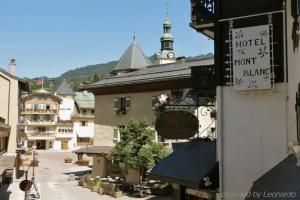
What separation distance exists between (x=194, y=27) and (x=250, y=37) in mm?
2612

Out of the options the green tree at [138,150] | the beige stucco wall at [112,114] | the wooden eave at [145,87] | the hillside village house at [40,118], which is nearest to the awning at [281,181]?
the wooden eave at [145,87]

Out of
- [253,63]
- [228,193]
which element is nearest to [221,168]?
[228,193]

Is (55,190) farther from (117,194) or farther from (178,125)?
(178,125)

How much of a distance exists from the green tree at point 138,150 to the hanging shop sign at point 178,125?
18.5m

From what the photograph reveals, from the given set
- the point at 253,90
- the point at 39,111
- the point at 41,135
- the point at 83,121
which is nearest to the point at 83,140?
the point at 83,121

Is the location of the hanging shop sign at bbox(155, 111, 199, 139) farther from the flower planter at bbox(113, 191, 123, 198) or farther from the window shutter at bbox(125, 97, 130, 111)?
the window shutter at bbox(125, 97, 130, 111)

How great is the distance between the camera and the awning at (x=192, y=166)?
10.7m

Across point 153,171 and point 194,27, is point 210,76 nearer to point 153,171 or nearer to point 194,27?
point 194,27

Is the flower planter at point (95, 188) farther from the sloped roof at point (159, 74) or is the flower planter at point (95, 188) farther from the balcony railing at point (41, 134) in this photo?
the balcony railing at point (41, 134)

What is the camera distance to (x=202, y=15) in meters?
12.2

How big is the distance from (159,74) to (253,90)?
26365mm

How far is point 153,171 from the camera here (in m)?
12.9

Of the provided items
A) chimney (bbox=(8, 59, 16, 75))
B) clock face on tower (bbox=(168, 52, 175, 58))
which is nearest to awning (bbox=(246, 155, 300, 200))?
chimney (bbox=(8, 59, 16, 75))

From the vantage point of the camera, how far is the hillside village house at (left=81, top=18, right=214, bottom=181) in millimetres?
34000
